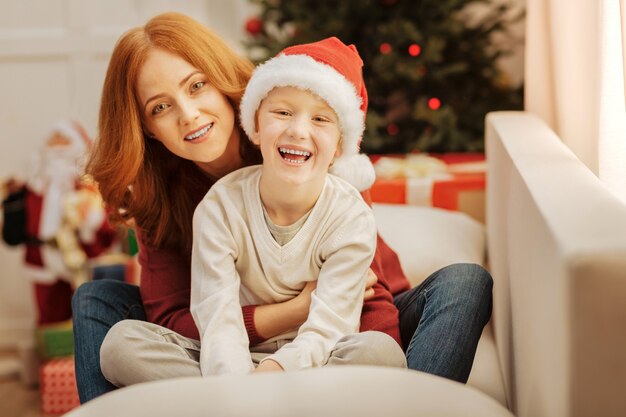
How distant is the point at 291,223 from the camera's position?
147 centimetres

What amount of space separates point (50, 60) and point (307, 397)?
291 cm

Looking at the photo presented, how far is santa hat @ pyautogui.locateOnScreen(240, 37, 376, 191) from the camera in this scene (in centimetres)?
140

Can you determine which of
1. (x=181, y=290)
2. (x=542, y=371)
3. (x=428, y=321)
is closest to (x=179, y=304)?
(x=181, y=290)

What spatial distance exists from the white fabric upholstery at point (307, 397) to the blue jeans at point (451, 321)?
0.44 meters

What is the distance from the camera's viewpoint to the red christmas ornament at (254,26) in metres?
3.11

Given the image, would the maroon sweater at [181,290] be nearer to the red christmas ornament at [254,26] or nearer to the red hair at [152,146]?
the red hair at [152,146]

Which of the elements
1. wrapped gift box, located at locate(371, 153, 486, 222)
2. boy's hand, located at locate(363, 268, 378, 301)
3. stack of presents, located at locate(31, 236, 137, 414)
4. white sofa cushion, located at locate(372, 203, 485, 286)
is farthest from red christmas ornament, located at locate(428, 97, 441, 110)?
boy's hand, located at locate(363, 268, 378, 301)

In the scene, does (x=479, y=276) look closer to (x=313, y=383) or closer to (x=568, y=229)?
(x=568, y=229)

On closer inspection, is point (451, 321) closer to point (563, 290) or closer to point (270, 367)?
point (270, 367)

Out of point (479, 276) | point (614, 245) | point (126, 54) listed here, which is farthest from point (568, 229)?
point (126, 54)

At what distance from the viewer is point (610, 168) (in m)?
1.49

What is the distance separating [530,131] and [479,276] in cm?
52

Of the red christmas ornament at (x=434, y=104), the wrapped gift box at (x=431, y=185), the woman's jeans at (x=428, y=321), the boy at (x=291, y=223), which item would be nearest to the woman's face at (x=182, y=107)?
the boy at (x=291, y=223)

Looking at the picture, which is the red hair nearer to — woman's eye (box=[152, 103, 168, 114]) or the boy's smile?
woman's eye (box=[152, 103, 168, 114])
